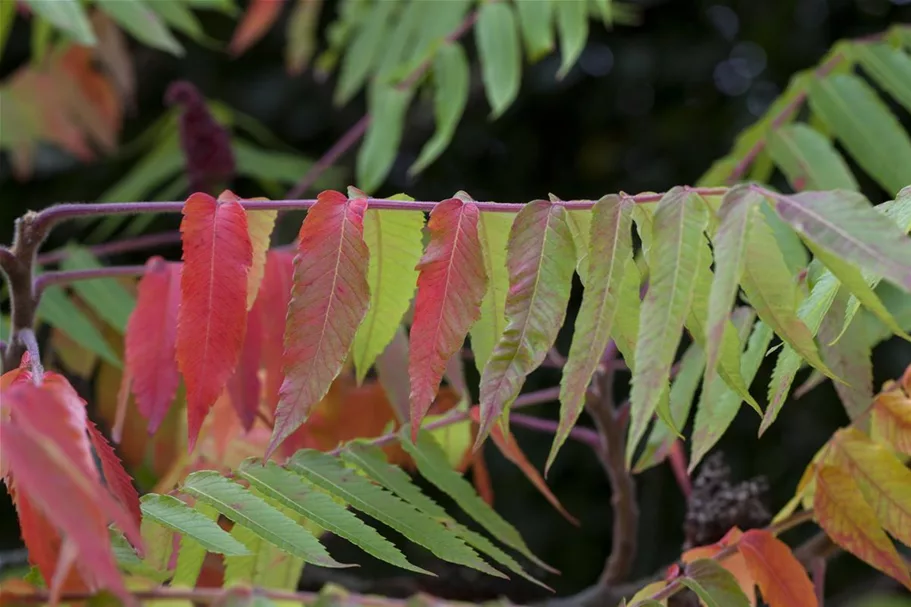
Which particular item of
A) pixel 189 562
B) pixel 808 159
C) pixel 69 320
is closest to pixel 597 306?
pixel 189 562

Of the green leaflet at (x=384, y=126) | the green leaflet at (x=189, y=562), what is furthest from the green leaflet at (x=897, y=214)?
the green leaflet at (x=384, y=126)

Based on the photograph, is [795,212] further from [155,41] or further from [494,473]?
[494,473]

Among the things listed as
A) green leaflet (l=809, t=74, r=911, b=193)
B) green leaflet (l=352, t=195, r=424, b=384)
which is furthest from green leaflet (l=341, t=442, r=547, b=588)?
green leaflet (l=809, t=74, r=911, b=193)

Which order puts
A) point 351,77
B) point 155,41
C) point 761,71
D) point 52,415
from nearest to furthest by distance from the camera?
point 52,415 → point 155,41 → point 351,77 → point 761,71

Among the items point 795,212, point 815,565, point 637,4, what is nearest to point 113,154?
point 637,4

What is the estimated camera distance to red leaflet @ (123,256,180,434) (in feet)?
3.28

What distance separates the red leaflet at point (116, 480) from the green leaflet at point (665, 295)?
33cm

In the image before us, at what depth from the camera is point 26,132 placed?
2.15 m

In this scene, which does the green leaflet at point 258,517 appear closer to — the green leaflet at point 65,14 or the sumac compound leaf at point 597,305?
the sumac compound leaf at point 597,305

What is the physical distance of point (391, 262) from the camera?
0.88 metres

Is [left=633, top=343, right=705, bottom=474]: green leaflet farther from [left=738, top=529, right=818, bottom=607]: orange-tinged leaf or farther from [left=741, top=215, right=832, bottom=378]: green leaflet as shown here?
[left=741, top=215, right=832, bottom=378]: green leaflet

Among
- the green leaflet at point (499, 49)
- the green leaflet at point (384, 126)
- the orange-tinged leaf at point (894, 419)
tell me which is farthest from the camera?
the green leaflet at point (384, 126)

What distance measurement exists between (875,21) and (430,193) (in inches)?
50.5

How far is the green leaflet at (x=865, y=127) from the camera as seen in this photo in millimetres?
1295
